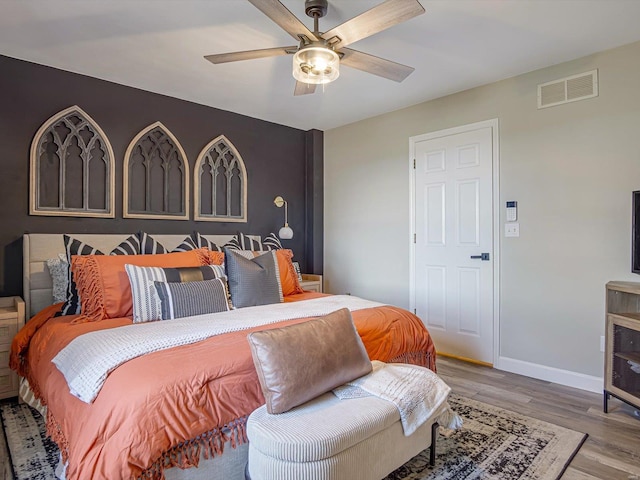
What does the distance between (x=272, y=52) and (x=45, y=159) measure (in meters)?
2.11

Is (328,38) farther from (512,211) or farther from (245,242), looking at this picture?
(245,242)

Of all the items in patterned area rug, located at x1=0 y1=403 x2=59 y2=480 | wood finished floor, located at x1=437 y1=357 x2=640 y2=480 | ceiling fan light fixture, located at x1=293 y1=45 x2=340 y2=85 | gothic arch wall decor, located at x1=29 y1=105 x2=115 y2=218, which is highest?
ceiling fan light fixture, located at x1=293 y1=45 x2=340 y2=85

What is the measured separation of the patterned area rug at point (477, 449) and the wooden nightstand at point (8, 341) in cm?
12

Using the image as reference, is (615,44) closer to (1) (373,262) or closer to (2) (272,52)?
(2) (272,52)

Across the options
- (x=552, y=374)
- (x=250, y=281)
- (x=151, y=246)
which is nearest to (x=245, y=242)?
(x=151, y=246)

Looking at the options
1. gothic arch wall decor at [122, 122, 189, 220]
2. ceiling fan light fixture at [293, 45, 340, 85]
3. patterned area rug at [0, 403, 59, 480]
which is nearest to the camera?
patterned area rug at [0, 403, 59, 480]

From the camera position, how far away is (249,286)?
281 cm

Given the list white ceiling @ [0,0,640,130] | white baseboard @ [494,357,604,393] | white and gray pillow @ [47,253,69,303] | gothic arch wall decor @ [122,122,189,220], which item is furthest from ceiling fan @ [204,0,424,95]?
white baseboard @ [494,357,604,393]

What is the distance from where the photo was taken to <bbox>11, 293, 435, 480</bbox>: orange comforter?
1.34 meters

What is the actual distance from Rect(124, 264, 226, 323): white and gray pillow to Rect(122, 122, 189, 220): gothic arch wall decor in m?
1.20

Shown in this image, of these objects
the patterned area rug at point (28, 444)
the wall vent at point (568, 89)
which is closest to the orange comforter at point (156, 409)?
the patterned area rug at point (28, 444)

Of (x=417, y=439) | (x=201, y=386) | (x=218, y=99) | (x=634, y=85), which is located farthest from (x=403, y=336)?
(x=218, y=99)

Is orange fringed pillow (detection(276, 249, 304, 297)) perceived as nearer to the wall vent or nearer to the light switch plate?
the light switch plate

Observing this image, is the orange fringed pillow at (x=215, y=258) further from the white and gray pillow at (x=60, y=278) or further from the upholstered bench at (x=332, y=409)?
the upholstered bench at (x=332, y=409)
